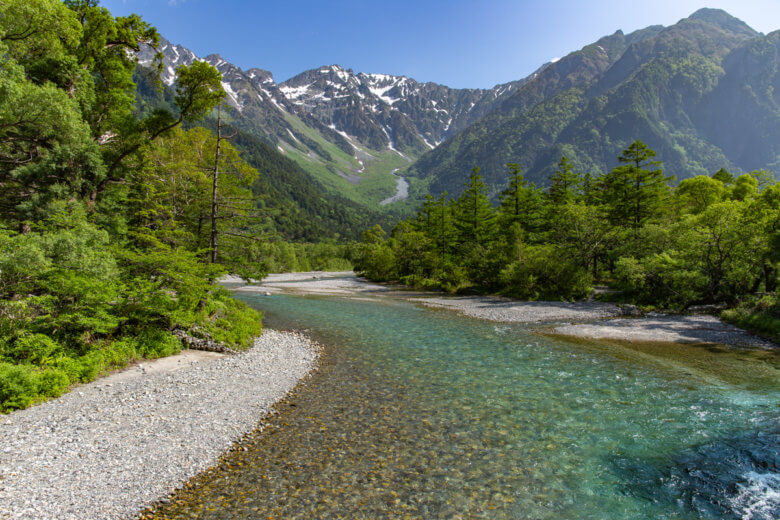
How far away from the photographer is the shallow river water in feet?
20.4

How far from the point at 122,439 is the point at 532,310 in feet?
90.0

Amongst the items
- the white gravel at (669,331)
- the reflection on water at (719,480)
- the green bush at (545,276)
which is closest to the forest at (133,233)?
the green bush at (545,276)

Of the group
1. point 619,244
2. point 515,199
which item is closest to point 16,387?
point 619,244

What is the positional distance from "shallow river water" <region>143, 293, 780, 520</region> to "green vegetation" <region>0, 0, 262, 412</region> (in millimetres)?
6777

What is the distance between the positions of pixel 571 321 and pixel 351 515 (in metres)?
22.4

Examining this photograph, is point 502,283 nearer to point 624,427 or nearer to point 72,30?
point 624,427

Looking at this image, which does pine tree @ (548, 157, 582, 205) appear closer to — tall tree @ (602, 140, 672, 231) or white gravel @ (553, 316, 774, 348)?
tall tree @ (602, 140, 672, 231)

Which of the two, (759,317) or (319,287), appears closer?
(759,317)

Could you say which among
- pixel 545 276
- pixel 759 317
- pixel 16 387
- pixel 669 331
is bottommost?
pixel 669 331

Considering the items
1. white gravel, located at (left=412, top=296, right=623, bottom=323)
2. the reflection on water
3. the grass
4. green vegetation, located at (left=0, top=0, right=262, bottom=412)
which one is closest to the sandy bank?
white gravel, located at (left=412, top=296, right=623, bottom=323)

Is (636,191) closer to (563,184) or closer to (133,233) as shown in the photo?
(563,184)

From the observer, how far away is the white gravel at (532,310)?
25219mm

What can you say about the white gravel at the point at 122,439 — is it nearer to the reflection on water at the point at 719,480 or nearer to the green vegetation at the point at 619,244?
the reflection on water at the point at 719,480

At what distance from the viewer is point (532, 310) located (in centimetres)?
2838
